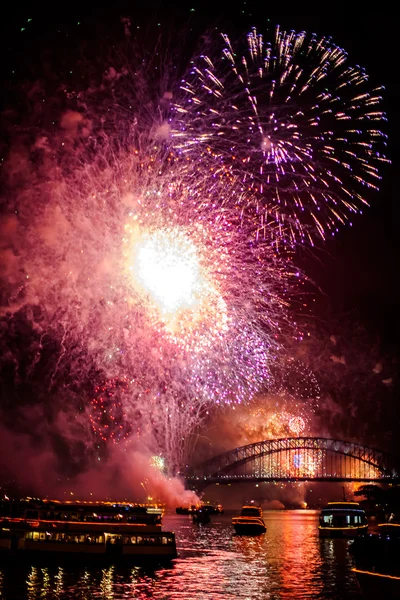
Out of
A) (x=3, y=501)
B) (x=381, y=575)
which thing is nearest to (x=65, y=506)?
(x=3, y=501)

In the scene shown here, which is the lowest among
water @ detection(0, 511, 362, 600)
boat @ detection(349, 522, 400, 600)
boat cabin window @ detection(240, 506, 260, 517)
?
water @ detection(0, 511, 362, 600)

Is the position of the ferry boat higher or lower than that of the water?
higher

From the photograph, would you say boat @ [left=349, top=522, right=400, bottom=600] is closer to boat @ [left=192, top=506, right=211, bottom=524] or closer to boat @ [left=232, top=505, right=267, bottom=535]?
boat @ [left=232, top=505, right=267, bottom=535]

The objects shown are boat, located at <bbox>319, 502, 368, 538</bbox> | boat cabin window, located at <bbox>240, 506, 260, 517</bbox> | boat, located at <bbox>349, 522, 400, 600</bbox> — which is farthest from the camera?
boat cabin window, located at <bbox>240, 506, 260, 517</bbox>

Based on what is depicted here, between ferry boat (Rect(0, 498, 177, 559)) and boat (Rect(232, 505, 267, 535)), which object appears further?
boat (Rect(232, 505, 267, 535))

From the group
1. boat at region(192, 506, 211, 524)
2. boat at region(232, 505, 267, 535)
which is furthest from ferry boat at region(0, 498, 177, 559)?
boat at region(192, 506, 211, 524)

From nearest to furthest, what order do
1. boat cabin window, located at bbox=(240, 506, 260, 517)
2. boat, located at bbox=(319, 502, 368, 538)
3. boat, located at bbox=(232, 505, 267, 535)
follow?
1. boat, located at bbox=(319, 502, 368, 538)
2. boat, located at bbox=(232, 505, 267, 535)
3. boat cabin window, located at bbox=(240, 506, 260, 517)

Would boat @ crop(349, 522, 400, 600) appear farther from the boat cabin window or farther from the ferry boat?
the boat cabin window

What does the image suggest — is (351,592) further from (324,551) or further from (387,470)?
(387,470)
